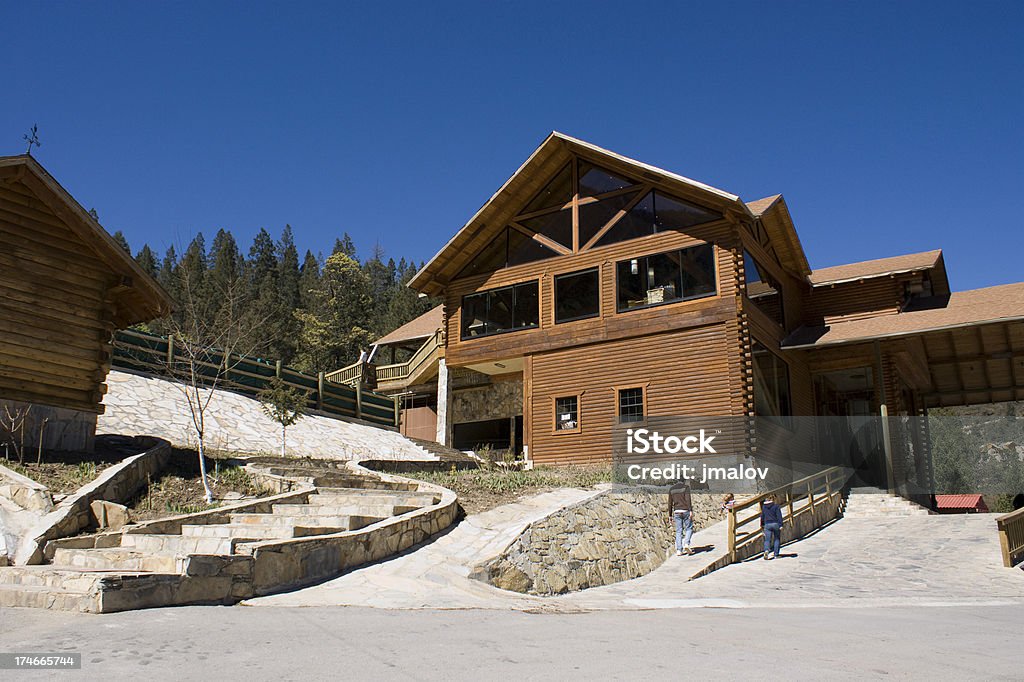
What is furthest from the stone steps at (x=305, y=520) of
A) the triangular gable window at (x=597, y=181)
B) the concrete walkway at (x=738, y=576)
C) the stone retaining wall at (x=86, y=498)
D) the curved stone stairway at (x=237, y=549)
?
the triangular gable window at (x=597, y=181)

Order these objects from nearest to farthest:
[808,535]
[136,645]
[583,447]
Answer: [136,645]
[808,535]
[583,447]

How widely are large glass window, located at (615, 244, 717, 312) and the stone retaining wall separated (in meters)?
12.9

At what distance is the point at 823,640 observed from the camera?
7316mm

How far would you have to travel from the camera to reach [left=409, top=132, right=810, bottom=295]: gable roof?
21109 millimetres

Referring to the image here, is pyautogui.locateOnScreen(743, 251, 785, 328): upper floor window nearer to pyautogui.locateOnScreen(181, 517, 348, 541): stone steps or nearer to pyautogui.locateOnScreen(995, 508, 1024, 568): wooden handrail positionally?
pyautogui.locateOnScreen(995, 508, 1024, 568): wooden handrail

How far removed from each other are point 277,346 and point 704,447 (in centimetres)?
4180

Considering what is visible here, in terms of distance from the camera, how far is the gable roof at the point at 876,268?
2392cm

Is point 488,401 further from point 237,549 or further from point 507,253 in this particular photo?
point 237,549

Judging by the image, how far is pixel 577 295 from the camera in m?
23.6

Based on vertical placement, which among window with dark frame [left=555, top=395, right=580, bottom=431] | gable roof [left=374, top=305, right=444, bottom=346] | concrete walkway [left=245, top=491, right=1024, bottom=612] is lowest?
concrete walkway [left=245, top=491, right=1024, bottom=612]

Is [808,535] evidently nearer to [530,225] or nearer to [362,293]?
[530,225]

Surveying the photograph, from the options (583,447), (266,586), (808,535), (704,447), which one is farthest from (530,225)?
(266,586)

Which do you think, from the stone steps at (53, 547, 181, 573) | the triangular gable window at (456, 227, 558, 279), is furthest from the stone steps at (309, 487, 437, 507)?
the triangular gable window at (456, 227, 558, 279)

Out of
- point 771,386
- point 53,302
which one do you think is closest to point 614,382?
point 771,386
